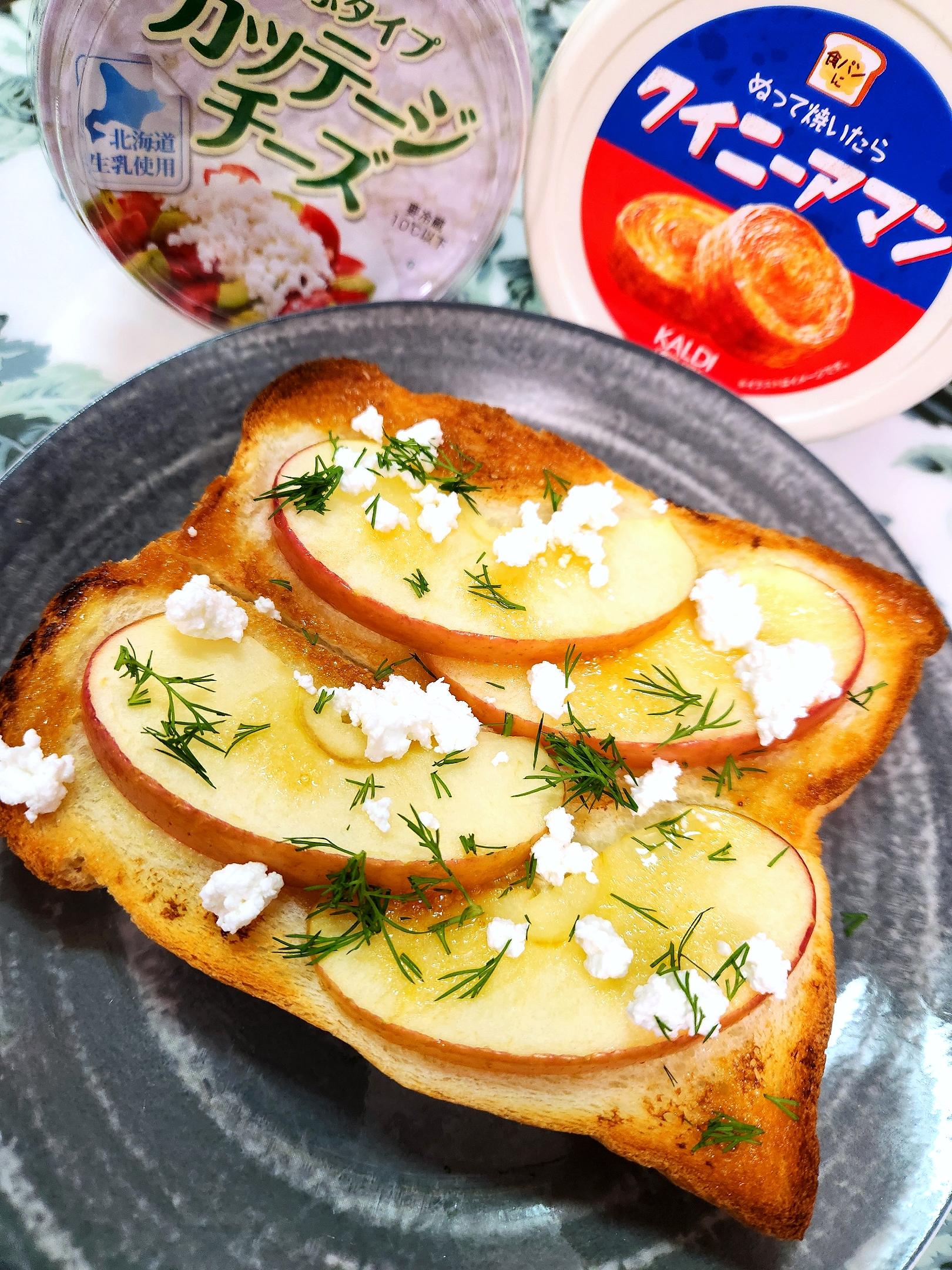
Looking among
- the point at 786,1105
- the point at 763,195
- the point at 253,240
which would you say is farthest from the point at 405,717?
the point at 763,195

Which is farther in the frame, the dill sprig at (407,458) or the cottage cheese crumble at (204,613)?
the dill sprig at (407,458)

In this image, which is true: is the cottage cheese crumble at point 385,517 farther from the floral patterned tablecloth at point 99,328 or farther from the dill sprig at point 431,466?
the floral patterned tablecloth at point 99,328

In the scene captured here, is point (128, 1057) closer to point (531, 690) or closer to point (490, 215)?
point (531, 690)

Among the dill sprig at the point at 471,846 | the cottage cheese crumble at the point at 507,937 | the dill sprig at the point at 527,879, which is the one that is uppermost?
the dill sprig at the point at 471,846

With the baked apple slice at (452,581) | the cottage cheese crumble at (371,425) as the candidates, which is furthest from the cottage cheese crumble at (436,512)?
the cottage cheese crumble at (371,425)

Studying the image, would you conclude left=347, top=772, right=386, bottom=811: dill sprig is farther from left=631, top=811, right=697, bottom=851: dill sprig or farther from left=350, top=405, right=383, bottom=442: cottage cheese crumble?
left=350, top=405, right=383, bottom=442: cottage cheese crumble

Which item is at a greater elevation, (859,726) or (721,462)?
(721,462)

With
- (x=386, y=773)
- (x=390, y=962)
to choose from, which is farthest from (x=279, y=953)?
(x=386, y=773)
